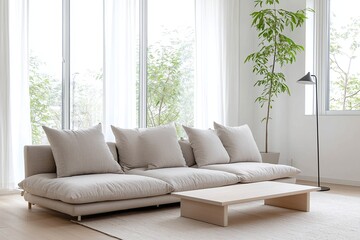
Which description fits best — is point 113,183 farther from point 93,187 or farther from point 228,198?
point 228,198

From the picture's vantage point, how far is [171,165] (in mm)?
5445

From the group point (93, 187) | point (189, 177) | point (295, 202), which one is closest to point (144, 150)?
point (189, 177)

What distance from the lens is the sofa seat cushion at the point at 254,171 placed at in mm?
5418

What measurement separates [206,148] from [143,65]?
5.64ft

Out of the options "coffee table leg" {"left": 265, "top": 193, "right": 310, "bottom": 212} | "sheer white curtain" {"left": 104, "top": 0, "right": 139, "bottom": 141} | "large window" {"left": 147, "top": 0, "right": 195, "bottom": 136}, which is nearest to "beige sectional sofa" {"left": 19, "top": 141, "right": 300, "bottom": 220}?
"coffee table leg" {"left": 265, "top": 193, "right": 310, "bottom": 212}

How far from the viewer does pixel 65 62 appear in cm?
626

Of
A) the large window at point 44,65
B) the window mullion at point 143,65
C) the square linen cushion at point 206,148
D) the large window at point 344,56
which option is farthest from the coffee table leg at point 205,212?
the large window at point 344,56

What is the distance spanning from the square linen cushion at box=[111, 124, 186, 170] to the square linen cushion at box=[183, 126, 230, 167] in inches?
14.6

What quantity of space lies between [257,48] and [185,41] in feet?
4.11

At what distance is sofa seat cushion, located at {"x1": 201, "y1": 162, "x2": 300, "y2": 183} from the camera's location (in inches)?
213

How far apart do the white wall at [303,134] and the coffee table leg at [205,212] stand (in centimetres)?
302

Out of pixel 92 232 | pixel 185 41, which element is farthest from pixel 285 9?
pixel 92 232

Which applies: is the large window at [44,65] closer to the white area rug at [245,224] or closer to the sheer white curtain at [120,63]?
the sheer white curtain at [120,63]

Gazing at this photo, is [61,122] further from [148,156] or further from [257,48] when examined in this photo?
[257,48]
